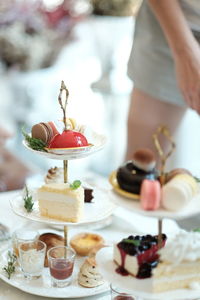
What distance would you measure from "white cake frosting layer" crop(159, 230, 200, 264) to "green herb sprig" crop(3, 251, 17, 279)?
422 mm

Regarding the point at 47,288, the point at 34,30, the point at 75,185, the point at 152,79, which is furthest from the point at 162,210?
the point at 34,30

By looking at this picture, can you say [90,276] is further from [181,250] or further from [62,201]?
[181,250]

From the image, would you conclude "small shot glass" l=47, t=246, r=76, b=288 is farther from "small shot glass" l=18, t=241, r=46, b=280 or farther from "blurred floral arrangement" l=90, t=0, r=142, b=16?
"blurred floral arrangement" l=90, t=0, r=142, b=16

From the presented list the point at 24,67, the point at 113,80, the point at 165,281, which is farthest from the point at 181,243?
the point at 24,67

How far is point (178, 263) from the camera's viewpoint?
109cm

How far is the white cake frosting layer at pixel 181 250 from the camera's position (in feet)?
3.55

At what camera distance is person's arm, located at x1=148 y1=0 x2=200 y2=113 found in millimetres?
1506

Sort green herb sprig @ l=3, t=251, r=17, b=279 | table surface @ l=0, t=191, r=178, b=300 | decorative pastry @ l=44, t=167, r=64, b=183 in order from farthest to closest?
table surface @ l=0, t=191, r=178, b=300 → decorative pastry @ l=44, t=167, r=64, b=183 → green herb sprig @ l=3, t=251, r=17, b=279

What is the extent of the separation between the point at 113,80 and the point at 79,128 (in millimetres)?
2386

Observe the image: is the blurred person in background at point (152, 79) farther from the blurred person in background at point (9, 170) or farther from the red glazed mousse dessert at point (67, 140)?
the red glazed mousse dessert at point (67, 140)

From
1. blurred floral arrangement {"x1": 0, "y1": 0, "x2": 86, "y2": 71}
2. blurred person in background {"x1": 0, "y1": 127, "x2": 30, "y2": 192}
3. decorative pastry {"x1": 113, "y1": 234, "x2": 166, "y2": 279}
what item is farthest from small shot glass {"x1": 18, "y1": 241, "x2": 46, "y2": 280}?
blurred floral arrangement {"x1": 0, "y1": 0, "x2": 86, "y2": 71}

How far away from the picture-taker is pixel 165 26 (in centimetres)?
160

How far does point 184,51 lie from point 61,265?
2.08ft

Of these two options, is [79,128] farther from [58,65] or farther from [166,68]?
[58,65]
